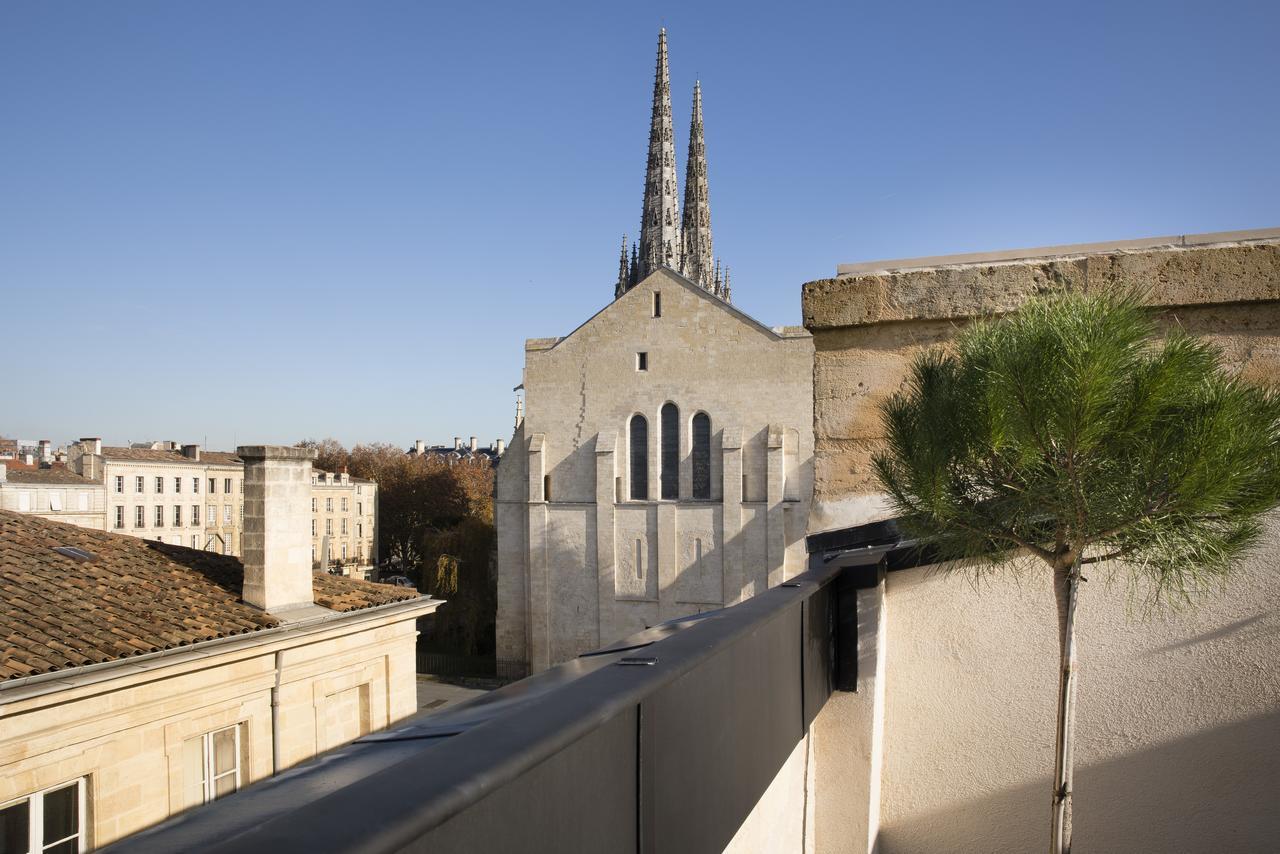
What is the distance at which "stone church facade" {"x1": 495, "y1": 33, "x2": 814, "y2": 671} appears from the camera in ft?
87.5

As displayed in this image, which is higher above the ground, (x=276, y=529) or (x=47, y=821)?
(x=276, y=529)

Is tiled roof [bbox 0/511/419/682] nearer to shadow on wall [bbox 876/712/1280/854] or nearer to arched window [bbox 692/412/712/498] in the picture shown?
shadow on wall [bbox 876/712/1280/854]

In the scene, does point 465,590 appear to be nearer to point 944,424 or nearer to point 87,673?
point 87,673

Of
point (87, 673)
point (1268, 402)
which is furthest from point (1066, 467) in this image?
point (87, 673)

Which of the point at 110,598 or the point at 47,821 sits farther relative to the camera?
the point at 110,598

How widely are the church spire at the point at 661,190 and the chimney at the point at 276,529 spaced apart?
1800 inches

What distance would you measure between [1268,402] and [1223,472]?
31cm

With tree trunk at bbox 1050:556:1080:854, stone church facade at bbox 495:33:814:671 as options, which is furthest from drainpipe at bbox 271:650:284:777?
stone church facade at bbox 495:33:814:671

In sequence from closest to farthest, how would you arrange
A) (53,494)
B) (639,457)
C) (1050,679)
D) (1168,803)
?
(1168,803) → (1050,679) → (639,457) → (53,494)

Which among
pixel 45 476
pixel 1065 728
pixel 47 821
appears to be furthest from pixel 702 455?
pixel 45 476

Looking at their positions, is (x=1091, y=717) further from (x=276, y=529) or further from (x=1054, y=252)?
(x=276, y=529)

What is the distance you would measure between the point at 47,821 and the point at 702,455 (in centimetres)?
2230

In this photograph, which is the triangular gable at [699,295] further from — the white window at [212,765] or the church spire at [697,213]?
the church spire at [697,213]

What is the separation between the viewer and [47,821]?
21.1 ft
